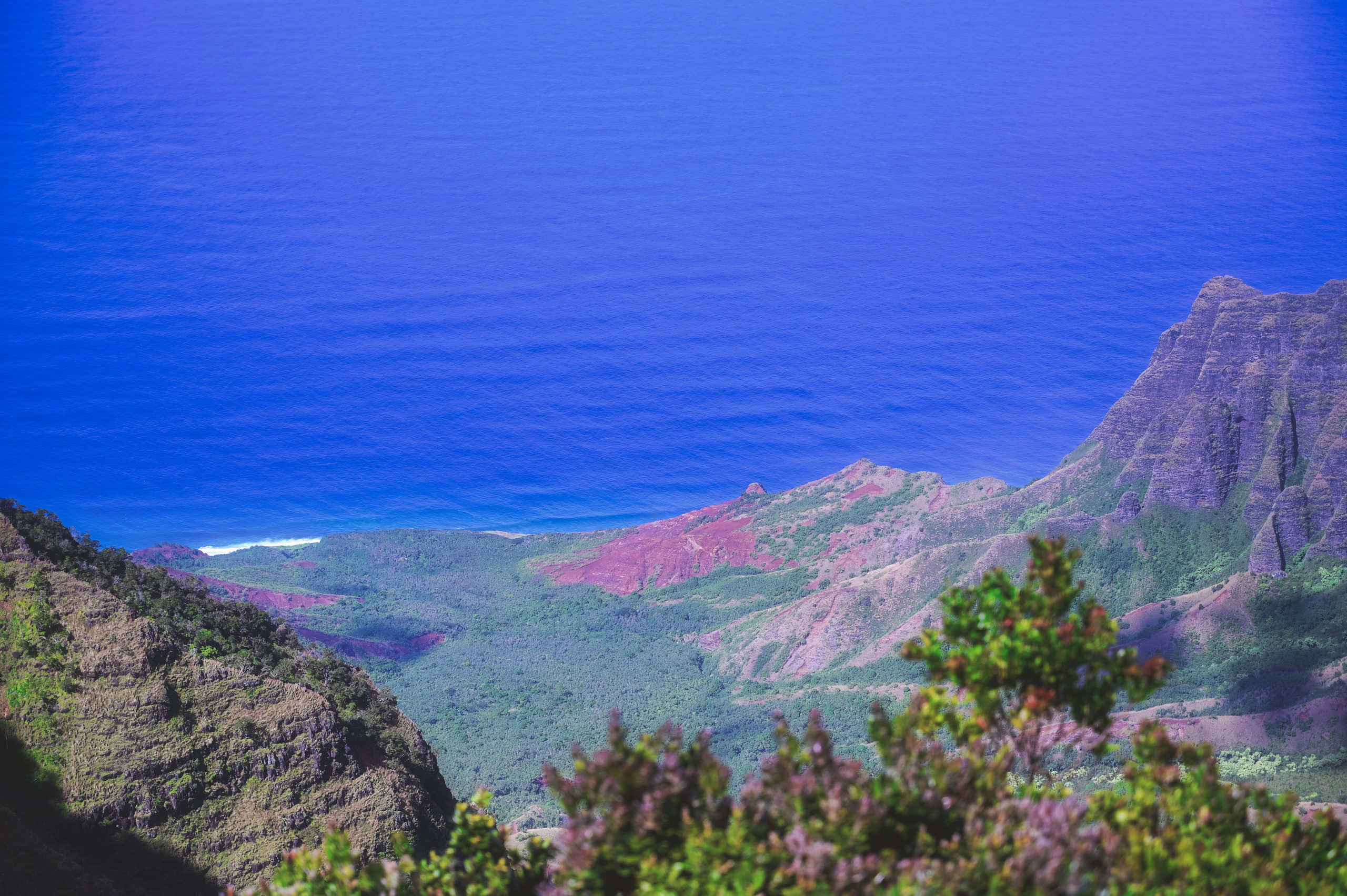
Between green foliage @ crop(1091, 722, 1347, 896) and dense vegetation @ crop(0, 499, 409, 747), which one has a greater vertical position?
dense vegetation @ crop(0, 499, 409, 747)

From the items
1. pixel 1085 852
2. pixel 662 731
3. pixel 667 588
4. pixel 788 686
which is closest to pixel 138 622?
pixel 662 731

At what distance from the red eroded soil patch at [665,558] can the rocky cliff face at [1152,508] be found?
465 mm

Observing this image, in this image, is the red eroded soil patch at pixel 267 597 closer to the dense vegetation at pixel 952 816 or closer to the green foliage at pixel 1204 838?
the dense vegetation at pixel 952 816

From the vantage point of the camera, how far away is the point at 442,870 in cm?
2305

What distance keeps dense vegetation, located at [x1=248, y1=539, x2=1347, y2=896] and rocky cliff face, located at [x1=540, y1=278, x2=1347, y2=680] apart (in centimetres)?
8143

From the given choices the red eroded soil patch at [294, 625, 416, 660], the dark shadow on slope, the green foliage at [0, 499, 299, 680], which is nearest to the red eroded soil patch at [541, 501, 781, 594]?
the red eroded soil patch at [294, 625, 416, 660]

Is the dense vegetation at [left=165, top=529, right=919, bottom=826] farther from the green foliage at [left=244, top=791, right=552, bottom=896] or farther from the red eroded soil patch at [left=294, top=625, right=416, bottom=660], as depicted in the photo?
the green foliage at [left=244, top=791, right=552, bottom=896]

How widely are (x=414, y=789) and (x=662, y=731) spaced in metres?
32.5

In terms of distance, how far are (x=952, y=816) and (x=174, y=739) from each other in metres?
34.1

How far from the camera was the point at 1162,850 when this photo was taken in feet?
60.9

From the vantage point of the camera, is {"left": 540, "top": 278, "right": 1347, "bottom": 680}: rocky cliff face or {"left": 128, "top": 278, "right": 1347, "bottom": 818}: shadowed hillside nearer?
{"left": 128, "top": 278, "right": 1347, "bottom": 818}: shadowed hillside

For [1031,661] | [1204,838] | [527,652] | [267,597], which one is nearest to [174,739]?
[1031,661]

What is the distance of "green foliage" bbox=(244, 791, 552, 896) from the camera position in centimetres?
2198

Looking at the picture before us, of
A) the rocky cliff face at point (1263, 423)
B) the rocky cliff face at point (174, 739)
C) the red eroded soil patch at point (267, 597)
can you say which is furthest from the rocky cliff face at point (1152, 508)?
the rocky cliff face at point (174, 739)
